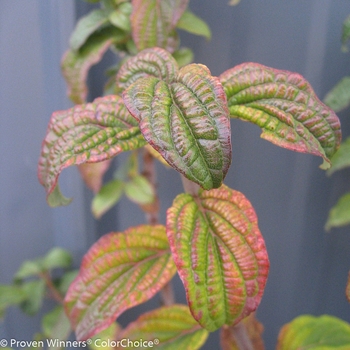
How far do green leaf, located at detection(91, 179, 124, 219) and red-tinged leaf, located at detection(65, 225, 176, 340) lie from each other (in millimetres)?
338

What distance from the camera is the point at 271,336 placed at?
102 cm

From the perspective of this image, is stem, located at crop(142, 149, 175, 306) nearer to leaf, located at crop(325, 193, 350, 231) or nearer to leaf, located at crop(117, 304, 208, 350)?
leaf, located at crop(117, 304, 208, 350)

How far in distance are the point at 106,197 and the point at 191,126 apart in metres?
0.59

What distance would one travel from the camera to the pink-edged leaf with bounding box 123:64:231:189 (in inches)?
11.6

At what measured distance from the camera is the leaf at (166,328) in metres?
0.58

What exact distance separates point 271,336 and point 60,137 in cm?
95

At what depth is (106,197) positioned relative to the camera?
86 centimetres

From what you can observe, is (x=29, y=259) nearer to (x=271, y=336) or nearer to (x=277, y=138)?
(x=271, y=336)

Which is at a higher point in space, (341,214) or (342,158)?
(342,158)

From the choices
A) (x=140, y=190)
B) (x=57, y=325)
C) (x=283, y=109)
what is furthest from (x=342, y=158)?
(x=57, y=325)

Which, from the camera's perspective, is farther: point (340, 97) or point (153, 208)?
point (153, 208)

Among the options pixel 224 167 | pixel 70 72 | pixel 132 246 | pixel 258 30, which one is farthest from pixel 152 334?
pixel 258 30

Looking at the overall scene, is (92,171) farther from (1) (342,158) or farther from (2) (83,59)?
(1) (342,158)

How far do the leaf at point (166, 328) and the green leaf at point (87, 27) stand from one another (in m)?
0.58
